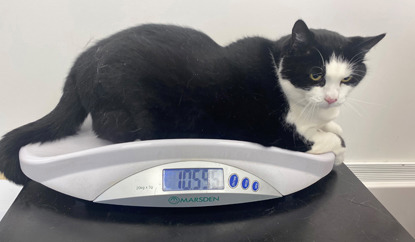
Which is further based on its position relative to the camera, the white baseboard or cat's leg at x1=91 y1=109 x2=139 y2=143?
the white baseboard

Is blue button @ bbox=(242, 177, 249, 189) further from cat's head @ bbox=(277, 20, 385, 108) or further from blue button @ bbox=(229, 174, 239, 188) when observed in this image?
cat's head @ bbox=(277, 20, 385, 108)

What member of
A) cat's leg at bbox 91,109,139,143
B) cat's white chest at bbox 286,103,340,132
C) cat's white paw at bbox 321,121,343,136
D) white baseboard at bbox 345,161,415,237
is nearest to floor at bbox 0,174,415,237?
white baseboard at bbox 345,161,415,237

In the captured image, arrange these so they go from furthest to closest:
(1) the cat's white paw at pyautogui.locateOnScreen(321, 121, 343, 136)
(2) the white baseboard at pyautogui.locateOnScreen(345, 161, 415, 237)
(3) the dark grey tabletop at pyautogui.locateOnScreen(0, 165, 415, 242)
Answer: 1. (2) the white baseboard at pyautogui.locateOnScreen(345, 161, 415, 237)
2. (1) the cat's white paw at pyautogui.locateOnScreen(321, 121, 343, 136)
3. (3) the dark grey tabletop at pyautogui.locateOnScreen(0, 165, 415, 242)

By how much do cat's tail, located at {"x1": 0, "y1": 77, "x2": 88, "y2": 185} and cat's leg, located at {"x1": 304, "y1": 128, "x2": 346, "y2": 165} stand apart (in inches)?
18.9

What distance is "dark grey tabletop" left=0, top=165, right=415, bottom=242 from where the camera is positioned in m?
0.53

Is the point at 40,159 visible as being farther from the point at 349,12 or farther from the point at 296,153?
the point at 349,12

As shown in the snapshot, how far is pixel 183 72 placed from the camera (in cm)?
63

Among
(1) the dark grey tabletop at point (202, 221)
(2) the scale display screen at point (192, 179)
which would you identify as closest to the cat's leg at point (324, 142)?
(1) the dark grey tabletop at point (202, 221)

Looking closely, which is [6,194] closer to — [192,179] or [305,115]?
[192,179]

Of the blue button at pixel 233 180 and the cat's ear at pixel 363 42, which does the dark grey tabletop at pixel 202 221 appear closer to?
the blue button at pixel 233 180

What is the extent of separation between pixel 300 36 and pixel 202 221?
0.38m

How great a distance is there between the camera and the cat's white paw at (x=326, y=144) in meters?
0.70

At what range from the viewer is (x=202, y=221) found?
0.57 metres

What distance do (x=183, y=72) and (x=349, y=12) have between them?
1.88 ft
